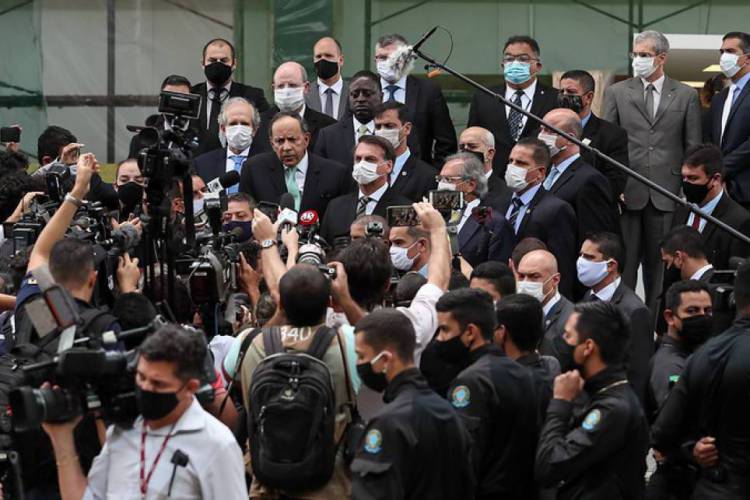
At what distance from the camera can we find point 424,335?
838 centimetres

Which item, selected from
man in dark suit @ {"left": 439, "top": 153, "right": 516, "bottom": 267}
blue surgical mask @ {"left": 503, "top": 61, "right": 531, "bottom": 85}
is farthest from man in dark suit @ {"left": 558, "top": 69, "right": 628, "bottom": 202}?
man in dark suit @ {"left": 439, "top": 153, "right": 516, "bottom": 267}

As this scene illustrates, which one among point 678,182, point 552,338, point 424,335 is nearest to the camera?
point 424,335

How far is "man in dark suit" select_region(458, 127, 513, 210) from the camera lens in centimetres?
1214

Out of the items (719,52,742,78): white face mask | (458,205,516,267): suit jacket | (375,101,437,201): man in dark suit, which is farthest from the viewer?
(719,52,742,78): white face mask

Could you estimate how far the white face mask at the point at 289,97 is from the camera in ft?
42.9

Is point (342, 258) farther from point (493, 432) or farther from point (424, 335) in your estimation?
point (493, 432)

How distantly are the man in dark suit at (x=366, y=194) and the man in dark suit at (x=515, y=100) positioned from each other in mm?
1860

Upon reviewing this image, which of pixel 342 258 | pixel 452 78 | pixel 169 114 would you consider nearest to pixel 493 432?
pixel 342 258

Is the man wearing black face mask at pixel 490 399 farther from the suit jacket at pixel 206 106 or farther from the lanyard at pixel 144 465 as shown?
the suit jacket at pixel 206 106

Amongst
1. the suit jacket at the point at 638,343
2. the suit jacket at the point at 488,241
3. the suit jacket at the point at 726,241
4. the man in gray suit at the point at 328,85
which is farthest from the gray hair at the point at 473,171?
the man in gray suit at the point at 328,85

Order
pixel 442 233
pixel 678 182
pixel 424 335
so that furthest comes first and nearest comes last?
pixel 678 182
pixel 442 233
pixel 424 335

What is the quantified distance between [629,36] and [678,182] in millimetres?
3137

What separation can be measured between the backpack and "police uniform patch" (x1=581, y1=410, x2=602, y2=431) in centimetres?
121

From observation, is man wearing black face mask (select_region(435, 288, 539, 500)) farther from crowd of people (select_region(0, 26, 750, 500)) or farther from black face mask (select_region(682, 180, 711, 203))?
black face mask (select_region(682, 180, 711, 203))
